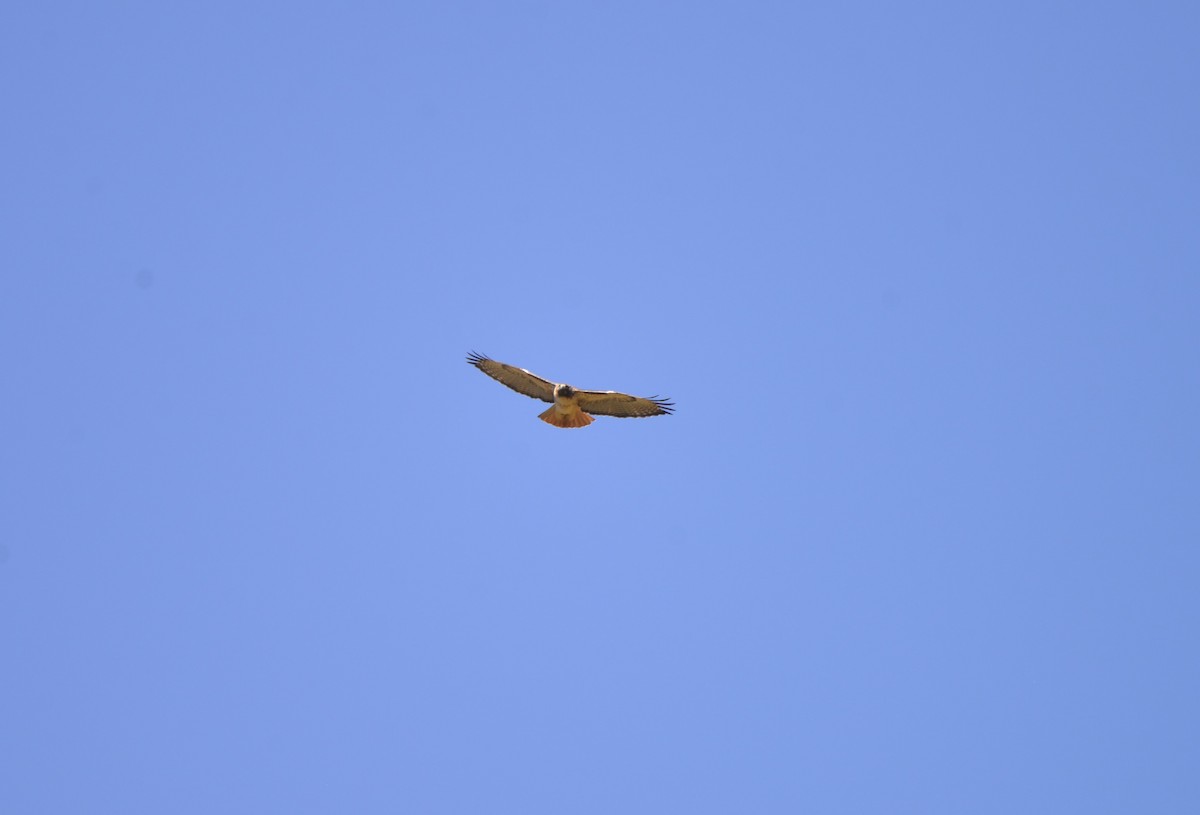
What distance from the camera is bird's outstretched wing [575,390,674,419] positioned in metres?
26.5

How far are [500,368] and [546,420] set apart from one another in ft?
5.52

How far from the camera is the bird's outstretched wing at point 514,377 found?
26891 millimetres

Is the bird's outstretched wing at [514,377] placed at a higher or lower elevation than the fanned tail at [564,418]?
higher

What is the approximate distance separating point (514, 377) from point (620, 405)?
2236 millimetres

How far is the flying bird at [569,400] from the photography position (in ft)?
85.6

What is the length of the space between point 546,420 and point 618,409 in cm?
182

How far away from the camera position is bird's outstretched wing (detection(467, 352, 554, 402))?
26.9 metres

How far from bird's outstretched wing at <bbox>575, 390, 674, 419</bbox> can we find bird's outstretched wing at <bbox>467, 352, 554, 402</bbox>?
0.87m

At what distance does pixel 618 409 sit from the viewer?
1072 inches

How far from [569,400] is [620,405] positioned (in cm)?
153

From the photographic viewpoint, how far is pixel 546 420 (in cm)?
2611

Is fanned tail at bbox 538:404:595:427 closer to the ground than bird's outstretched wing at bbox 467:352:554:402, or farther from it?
closer to the ground

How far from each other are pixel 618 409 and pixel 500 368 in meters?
2.53

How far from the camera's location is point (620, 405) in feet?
88.8
